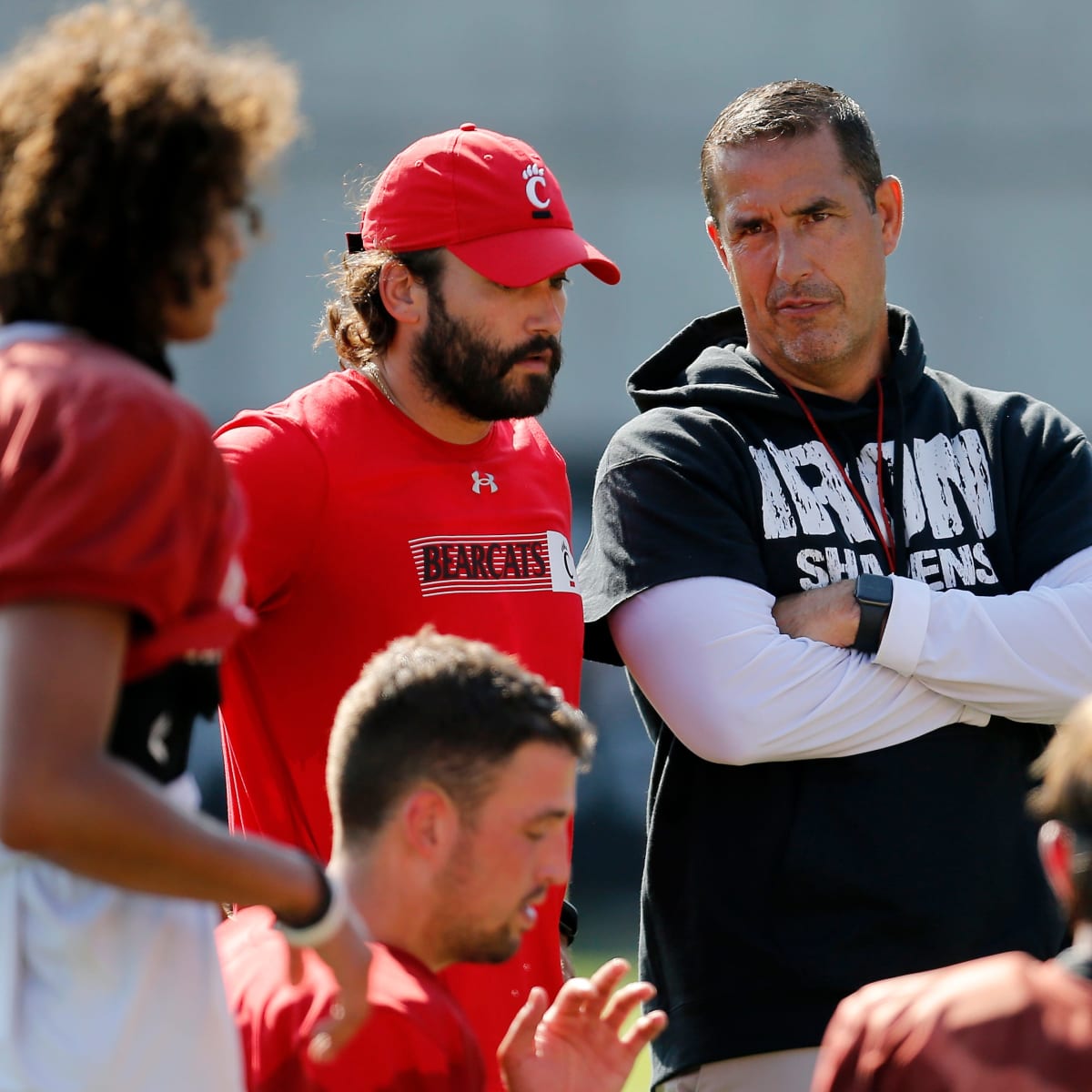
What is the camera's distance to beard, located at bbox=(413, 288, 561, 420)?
3352 mm

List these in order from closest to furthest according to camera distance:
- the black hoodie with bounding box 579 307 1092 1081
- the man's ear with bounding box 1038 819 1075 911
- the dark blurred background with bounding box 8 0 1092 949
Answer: the man's ear with bounding box 1038 819 1075 911
the black hoodie with bounding box 579 307 1092 1081
the dark blurred background with bounding box 8 0 1092 949

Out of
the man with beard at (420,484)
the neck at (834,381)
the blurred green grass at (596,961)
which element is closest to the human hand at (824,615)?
the man with beard at (420,484)

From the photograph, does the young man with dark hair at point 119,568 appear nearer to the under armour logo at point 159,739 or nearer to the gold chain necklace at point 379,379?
the under armour logo at point 159,739

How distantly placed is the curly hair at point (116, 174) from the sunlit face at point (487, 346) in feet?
4.53

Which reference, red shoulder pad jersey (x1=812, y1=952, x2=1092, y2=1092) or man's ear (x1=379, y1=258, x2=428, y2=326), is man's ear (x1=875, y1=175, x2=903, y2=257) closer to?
man's ear (x1=379, y1=258, x2=428, y2=326)

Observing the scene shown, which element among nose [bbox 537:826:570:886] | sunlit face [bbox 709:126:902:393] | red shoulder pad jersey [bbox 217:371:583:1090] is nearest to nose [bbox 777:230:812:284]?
sunlit face [bbox 709:126:902:393]

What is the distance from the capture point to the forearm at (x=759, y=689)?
3152 mm

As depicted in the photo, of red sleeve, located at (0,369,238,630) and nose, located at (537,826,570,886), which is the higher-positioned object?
red sleeve, located at (0,369,238,630)

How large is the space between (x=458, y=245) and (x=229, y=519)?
162 centimetres

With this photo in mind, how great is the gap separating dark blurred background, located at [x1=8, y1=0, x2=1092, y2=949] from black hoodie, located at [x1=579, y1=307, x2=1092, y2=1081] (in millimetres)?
9439

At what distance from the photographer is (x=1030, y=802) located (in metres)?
3.29

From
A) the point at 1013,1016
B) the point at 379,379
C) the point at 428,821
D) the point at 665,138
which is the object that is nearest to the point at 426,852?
the point at 428,821

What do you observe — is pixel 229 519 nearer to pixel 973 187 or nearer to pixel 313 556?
pixel 313 556

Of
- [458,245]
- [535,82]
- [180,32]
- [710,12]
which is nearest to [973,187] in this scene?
[710,12]
